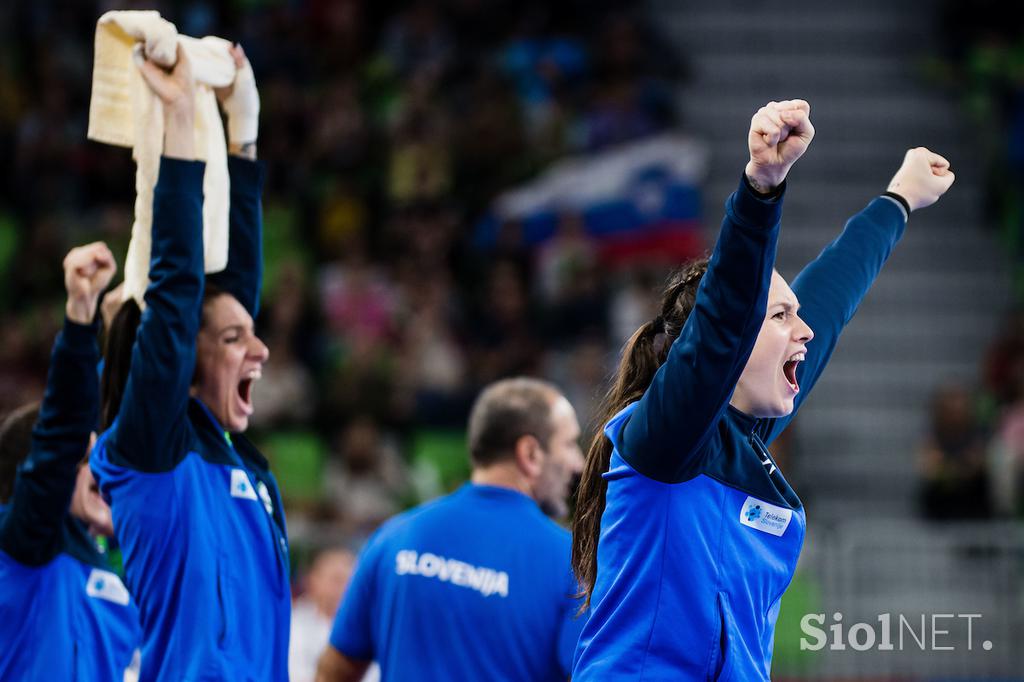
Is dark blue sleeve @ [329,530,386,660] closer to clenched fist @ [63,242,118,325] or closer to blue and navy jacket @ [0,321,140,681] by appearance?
blue and navy jacket @ [0,321,140,681]

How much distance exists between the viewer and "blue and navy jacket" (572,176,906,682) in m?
2.77

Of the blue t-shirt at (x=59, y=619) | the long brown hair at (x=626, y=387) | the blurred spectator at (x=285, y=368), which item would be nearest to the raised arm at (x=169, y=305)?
the blue t-shirt at (x=59, y=619)

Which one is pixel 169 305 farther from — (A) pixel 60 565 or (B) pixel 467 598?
(B) pixel 467 598

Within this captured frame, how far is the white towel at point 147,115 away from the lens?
3.80 m

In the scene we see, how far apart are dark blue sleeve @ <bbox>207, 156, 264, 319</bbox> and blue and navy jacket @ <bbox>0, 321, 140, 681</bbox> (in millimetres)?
476

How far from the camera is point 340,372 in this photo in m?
10.2

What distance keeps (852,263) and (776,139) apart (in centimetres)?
122

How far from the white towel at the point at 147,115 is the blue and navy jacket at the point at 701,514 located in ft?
4.97

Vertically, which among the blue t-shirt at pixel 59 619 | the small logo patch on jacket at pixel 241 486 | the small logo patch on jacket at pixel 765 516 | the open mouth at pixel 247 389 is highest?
the open mouth at pixel 247 389

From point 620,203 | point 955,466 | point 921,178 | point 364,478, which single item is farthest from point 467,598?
point 620,203

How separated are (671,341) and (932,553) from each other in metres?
6.27

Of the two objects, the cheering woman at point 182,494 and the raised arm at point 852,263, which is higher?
the raised arm at point 852,263

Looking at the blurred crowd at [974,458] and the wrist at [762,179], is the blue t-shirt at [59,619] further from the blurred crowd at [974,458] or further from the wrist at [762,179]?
the blurred crowd at [974,458]

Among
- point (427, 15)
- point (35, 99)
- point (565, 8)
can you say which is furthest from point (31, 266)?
point (565, 8)
